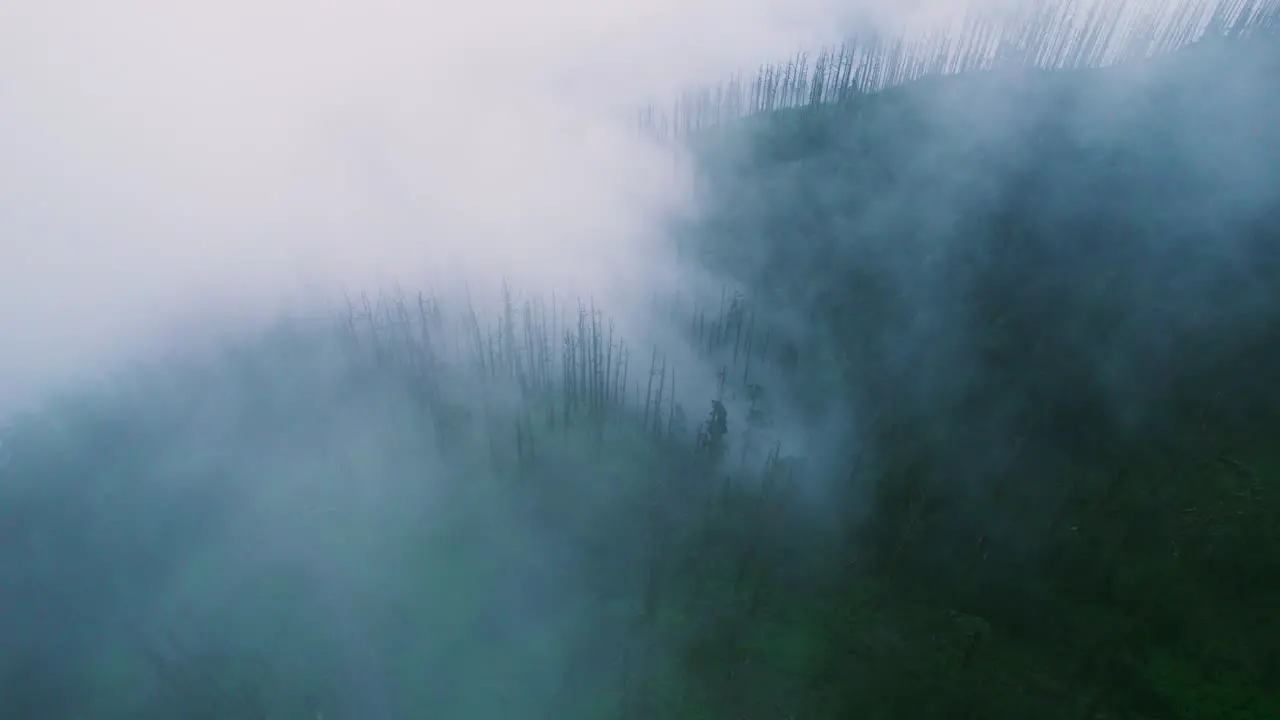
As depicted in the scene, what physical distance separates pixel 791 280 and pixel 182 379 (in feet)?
223

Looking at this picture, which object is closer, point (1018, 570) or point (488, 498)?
point (1018, 570)

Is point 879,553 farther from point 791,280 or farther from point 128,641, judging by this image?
point 128,641

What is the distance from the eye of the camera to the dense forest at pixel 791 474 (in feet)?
150

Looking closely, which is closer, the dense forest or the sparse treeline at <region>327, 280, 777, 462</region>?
the dense forest

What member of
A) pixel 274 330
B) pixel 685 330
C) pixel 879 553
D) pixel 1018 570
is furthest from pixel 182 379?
pixel 1018 570

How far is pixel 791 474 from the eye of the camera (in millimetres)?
57812

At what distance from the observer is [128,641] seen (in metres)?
54.1

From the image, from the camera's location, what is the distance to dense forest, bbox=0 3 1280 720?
45781 mm

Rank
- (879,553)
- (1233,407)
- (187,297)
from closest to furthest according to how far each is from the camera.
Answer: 1. (1233,407)
2. (879,553)
3. (187,297)

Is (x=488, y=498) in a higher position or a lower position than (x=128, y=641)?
higher

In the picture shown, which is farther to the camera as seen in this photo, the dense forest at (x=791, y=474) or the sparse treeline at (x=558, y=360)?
the sparse treeline at (x=558, y=360)

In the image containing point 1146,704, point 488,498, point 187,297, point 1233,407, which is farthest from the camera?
point 187,297

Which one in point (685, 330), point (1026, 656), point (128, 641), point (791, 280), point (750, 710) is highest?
point (791, 280)

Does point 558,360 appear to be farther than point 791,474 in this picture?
Yes
